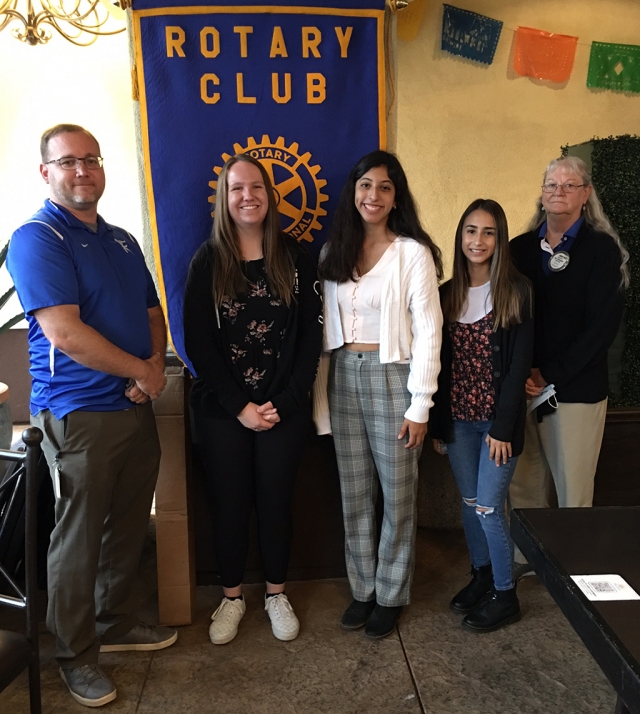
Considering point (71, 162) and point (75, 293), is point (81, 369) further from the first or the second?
point (71, 162)

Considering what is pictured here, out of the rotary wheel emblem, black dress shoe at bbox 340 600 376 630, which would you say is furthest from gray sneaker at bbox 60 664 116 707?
the rotary wheel emblem

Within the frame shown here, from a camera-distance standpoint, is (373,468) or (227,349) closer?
(227,349)

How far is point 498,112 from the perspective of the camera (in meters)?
4.05

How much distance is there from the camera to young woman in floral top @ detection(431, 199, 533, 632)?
190cm

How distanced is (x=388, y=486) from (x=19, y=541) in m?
1.21

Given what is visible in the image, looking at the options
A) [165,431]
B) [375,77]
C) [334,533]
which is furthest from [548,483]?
[375,77]

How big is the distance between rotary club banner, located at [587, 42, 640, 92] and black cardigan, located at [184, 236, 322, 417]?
3137mm

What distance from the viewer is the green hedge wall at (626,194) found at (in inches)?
112

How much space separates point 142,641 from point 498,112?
3707 millimetres

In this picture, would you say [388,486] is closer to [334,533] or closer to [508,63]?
[334,533]

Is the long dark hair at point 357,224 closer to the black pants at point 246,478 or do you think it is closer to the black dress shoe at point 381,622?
the black pants at point 246,478

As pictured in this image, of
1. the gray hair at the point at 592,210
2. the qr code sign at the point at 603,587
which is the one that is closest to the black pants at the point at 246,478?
the qr code sign at the point at 603,587

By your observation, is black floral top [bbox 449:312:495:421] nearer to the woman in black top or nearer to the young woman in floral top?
the young woman in floral top

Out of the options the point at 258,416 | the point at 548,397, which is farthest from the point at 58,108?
the point at 548,397
